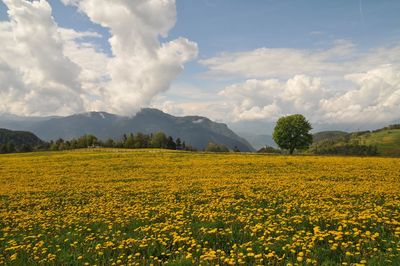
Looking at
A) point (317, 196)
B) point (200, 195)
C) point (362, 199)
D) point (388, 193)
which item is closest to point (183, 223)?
point (200, 195)

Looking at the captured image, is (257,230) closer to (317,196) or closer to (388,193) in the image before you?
(317,196)

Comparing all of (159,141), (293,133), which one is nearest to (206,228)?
(293,133)

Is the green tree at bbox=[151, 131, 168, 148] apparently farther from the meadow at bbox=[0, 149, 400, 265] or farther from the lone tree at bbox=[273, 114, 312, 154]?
the meadow at bbox=[0, 149, 400, 265]

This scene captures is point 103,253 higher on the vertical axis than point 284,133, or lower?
lower

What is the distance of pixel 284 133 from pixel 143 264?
87439 mm

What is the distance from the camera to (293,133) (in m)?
94.1

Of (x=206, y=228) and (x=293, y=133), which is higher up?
(x=293, y=133)

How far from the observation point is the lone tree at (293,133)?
92938 mm

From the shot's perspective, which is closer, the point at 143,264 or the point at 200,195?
the point at 143,264

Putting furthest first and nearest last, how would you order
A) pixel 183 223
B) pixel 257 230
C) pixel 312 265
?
pixel 183 223, pixel 257 230, pixel 312 265

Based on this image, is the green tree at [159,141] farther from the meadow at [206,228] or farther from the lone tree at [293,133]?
the meadow at [206,228]

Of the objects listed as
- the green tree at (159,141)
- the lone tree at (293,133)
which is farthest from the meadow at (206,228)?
the green tree at (159,141)

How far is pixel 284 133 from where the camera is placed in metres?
92.9

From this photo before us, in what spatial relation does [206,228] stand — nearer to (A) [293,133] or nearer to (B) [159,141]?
(A) [293,133]
